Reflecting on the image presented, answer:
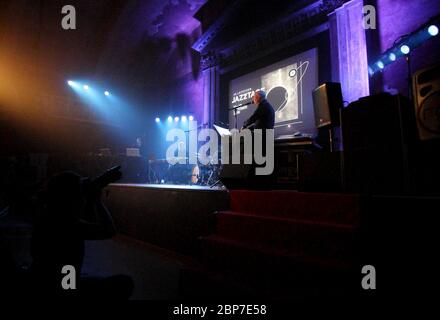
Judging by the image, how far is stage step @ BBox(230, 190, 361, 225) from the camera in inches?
93.3

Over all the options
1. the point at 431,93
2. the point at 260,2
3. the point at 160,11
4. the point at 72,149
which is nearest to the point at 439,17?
the point at 431,93

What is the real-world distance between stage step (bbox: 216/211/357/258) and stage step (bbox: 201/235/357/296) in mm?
91

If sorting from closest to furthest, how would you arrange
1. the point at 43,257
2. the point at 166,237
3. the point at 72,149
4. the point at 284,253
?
the point at 43,257 → the point at 284,253 → the point at 166,237 → the point at 72,149

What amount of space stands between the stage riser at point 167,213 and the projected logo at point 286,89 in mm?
3459

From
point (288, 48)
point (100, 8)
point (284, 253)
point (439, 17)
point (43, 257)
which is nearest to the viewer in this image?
point (43, 257)

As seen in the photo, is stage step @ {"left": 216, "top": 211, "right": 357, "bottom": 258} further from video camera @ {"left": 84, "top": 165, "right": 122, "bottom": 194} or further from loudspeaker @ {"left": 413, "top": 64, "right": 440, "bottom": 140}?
video camera @ {"left": 84, "top": 165, "right": 122, "bottom": 194}

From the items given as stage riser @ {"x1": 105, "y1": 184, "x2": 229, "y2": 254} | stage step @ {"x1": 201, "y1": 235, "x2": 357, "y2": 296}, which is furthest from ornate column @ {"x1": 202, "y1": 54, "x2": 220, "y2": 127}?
stage step @ {"x1": 201, "y1": 235, "x2": 357, "y2": 296}

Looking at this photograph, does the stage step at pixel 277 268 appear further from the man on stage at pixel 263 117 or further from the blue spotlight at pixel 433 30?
the blue spotlight at pixel 433 30

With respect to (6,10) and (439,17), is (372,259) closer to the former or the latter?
(439,17)

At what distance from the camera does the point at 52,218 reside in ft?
4.95

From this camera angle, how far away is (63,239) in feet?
4.99

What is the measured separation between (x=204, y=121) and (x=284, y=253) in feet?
20.8

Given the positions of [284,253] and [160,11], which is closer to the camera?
[284,253]

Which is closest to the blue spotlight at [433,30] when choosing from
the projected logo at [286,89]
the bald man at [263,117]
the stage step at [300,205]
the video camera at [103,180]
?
the bald man at [263,117]
